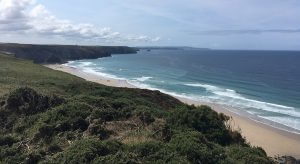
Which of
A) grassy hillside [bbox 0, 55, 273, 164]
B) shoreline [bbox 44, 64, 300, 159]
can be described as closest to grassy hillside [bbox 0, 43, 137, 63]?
shoreline [bbox 44, 64, 300, 159]

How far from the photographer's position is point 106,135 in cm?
1947

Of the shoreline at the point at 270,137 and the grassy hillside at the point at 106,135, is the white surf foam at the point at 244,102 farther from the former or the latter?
the grassy hillside at the point at 106,135

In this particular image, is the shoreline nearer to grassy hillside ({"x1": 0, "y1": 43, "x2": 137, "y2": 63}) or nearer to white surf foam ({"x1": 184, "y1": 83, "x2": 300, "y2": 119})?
white surf foam ({"x1": 184, "y1": 83, "x2": 300, "y2": 119})

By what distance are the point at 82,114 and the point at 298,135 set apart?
26855mm

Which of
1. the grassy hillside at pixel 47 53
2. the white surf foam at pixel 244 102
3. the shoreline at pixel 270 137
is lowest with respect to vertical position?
the shoreline at pixel 270 137

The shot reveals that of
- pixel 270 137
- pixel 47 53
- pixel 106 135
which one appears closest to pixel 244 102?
pixel 270 137

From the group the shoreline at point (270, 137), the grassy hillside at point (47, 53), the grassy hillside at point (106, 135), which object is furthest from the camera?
the grassy hillside at point (47, 53)

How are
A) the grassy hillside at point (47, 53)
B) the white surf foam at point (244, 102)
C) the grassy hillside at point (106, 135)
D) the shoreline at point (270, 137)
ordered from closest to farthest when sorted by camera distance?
the grassy hillside at point (106, 135) < the shoreline at point (270, 137) < the white surf foam at point (244, 102) < the grassy hillside at point (47, 53)

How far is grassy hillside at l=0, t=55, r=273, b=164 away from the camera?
50.6ft

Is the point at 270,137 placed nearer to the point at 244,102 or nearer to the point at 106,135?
the point at 244,102

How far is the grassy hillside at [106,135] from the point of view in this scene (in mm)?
15422

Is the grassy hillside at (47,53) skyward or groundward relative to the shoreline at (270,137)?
skyward

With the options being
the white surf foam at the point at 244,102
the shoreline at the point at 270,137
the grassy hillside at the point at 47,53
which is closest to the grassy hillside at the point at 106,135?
the shoreline at the point at 270,137

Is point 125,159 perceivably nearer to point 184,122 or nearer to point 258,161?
point 258,161
